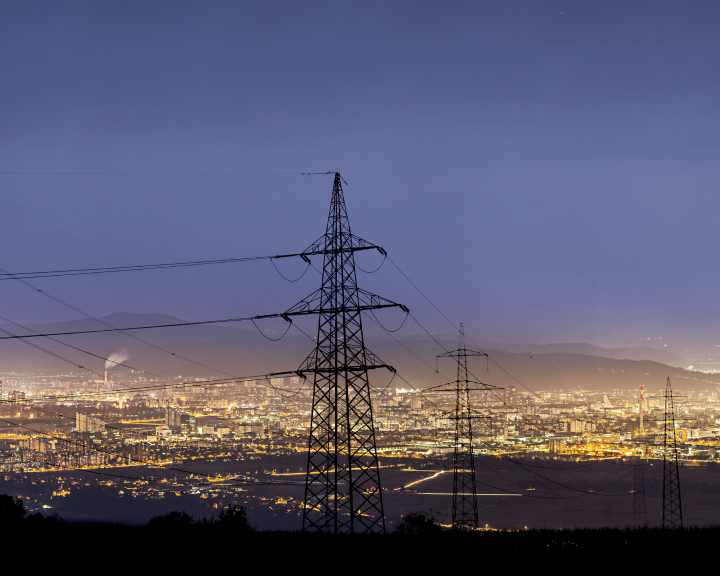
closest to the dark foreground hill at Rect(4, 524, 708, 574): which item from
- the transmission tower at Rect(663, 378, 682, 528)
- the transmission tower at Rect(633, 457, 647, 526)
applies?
the transmission tower at Rect(663, 378, 682, 528)

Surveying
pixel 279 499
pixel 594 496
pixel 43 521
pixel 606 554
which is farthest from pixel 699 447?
pixel 43 521

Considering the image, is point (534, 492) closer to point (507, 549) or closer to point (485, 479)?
point (485, 479)

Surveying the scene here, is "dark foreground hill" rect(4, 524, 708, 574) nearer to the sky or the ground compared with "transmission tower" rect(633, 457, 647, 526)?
nearer to the sky

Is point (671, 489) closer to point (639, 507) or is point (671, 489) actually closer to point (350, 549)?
point (639, 507)

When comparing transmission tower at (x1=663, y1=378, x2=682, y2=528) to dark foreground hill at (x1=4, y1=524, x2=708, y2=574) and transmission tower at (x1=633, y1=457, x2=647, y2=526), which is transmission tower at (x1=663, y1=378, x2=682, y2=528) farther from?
dark foreground hill at (x1=4, y1=524, x2=708, y2=574)

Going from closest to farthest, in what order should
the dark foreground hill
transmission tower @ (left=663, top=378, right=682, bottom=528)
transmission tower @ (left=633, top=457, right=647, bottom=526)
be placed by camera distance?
the dark foreground hill → transmission tower @ (left=663, top=378, right=682, bottom=528) → transmission tower @ (left=633, top=457, right=647, bottom=526)

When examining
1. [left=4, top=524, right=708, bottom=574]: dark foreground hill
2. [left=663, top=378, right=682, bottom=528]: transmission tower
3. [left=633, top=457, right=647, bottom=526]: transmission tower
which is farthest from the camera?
[left=633, top=457, right=647, bottom=526]: transmission tower

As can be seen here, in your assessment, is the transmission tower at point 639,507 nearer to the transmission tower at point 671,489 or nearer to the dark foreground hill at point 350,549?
the transmission tower at point 671,489

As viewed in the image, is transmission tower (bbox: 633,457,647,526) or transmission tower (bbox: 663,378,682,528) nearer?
transmission tower (bbox: 663,378,682,528)

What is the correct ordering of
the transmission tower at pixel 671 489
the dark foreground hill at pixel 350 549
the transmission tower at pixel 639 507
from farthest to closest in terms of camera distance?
the transmission tower at pixel 639 507, the transmission tower at pixel 671 489, the dark foreground hill at pixel 350 549

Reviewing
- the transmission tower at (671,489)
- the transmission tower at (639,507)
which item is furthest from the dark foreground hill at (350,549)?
the transmission tower at (639,507)

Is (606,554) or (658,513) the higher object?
(606,554)
